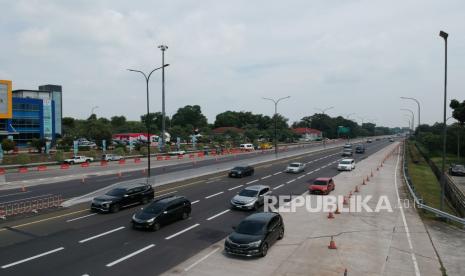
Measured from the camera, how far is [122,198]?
79.8 ft

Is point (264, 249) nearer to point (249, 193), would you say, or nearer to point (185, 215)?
point (185, 215)

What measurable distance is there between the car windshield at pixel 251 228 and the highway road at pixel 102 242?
1950 mm

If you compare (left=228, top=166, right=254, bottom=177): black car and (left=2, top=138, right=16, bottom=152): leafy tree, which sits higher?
(left=2, top=138, right=16, bottom=152): leafy tree

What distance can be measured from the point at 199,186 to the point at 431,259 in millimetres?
22413

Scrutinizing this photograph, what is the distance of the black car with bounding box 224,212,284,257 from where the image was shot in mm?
15234

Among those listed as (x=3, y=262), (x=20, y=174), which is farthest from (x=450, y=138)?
(x=3, y=262)

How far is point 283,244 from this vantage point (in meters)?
17.4

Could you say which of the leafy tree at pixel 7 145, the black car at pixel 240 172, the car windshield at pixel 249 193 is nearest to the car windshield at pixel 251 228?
the car windshield at pixel 249 193

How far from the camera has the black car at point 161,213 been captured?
19.4 metres

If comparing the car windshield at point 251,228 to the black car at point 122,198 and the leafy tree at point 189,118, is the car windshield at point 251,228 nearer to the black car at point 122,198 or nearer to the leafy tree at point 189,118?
the black car at point 122,198

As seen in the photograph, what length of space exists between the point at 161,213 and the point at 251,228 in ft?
19.1

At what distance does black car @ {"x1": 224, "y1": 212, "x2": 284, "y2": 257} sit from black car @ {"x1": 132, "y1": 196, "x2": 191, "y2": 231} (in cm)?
503

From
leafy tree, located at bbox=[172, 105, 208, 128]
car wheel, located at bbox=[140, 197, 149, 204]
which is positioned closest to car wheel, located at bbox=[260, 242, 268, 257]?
car wheel, located at bbox=[140, 197, 149, 204]

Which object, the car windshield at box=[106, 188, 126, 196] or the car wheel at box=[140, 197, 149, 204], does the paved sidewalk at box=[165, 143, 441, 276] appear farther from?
the car windshield at box=[106, 188, 126, 196]
